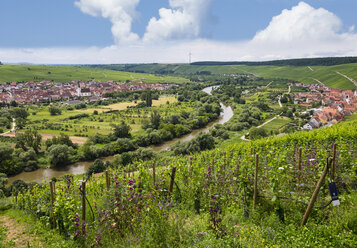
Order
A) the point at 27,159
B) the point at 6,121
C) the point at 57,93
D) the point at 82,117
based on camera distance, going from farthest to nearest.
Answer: the point at 57,93 → the point at 82,117 → the point at 6,121 → the point at 27,159

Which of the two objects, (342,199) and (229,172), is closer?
(342,199)

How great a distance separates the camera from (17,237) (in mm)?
6035

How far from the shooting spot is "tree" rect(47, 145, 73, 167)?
3253cm

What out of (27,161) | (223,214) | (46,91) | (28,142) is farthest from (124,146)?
(46,91)

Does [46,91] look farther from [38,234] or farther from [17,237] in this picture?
[38,234]

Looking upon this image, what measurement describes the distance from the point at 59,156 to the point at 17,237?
29687 millimetres

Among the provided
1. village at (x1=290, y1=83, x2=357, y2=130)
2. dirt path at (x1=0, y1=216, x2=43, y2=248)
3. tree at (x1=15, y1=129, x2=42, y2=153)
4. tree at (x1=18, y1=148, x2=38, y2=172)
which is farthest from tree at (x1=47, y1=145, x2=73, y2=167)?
village at (x1=290, y1=83, x2=357, y2=130)

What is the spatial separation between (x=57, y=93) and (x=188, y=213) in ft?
370

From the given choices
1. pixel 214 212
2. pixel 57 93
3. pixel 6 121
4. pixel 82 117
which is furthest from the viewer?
pixel 57 93

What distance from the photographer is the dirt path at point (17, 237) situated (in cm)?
559

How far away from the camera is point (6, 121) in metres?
53.6

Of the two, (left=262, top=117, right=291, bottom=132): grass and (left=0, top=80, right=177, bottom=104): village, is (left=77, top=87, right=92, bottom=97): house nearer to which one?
(left=0, top=80, right=177, bottom=104): village

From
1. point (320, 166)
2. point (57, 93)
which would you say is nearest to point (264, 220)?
point (320, 166)

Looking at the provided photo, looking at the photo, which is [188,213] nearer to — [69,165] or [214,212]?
[214,212]
